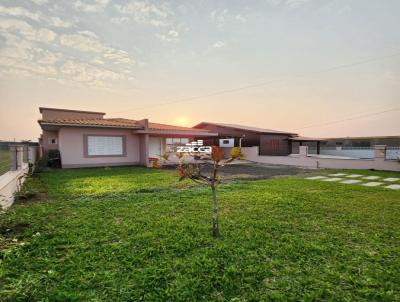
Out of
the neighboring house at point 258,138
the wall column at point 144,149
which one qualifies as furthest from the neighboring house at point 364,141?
the wall column at point 144,149

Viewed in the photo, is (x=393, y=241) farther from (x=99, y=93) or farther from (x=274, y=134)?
(x=274, y=134)

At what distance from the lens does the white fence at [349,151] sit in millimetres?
25416

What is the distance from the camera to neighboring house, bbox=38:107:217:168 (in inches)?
575

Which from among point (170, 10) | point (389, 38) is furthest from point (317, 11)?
point (170, 10)

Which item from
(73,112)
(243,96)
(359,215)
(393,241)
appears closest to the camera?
(393,241)

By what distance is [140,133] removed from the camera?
17.1 meters

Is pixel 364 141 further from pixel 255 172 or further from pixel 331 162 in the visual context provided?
pixel 255 172

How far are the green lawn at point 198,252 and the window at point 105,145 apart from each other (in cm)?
996

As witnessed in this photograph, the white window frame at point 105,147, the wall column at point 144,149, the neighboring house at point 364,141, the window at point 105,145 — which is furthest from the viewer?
the neighboring house at point 364,141

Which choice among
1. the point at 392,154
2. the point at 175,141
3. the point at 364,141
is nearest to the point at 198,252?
the point at 392,154

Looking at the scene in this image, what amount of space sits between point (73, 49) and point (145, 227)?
503 inches

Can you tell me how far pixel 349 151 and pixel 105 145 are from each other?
28.9 metres

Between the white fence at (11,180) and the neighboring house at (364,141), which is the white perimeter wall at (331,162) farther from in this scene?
the white fence at (11,180)

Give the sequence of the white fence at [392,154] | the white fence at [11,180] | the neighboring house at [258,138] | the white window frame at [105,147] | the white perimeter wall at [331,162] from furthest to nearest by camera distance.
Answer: the neighboring house at [258,138] → the white window frame at [105,147] → the white fence at [392,154] → the white perimeter wall at [331,162] → the white fence at [11,180]
